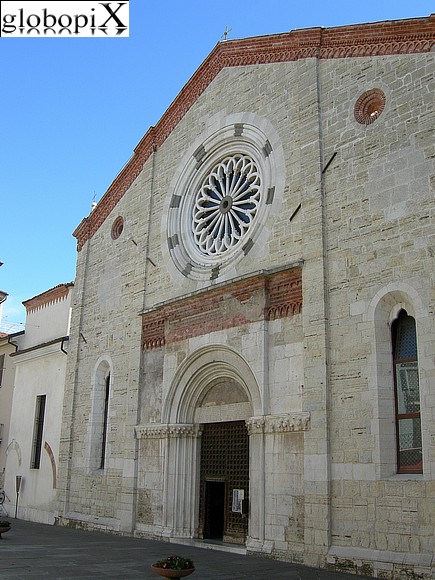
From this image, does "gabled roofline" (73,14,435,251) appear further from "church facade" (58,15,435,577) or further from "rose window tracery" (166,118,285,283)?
"rose window tracery" (166,118,285,283)

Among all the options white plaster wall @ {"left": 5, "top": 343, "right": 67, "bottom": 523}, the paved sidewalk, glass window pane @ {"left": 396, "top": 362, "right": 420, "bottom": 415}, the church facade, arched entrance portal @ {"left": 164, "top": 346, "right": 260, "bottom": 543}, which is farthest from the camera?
white plaster wall @ {"left": 5, "top": 343, "right": 67, "bottom": 523}

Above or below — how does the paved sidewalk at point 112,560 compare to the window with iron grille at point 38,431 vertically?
below

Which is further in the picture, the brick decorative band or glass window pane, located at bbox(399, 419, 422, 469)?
the brick decorative band

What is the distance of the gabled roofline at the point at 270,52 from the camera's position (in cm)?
1293

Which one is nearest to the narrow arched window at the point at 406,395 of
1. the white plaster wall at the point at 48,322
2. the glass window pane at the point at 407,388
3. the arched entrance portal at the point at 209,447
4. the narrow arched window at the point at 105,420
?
the glass window pane at the point at 407,388

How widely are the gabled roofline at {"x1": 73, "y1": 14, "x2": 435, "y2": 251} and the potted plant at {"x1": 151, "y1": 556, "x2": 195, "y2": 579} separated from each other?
409 inches

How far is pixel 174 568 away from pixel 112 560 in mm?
3582

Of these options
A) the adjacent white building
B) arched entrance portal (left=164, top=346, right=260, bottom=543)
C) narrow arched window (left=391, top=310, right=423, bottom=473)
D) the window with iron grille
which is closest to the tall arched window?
the adjacent white building

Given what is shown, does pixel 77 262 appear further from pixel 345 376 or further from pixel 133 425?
pixel 345 376

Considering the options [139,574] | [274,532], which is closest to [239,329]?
[274,532]

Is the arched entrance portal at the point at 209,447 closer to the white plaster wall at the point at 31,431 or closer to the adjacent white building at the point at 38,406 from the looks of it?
the adjacent white building at the point at 38,406

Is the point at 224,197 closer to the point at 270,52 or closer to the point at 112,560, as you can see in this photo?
the point at 270,52

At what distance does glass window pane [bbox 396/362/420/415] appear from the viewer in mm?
11344

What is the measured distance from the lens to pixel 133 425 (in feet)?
56.3
